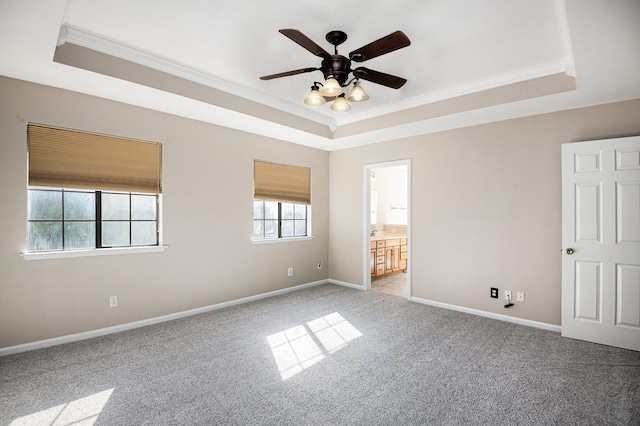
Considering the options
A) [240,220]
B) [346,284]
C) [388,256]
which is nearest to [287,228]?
[240,220]

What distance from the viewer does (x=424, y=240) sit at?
4.74 metres

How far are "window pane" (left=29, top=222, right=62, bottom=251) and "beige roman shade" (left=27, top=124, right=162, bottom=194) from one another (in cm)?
41

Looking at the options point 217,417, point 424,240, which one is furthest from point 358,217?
point 217,417

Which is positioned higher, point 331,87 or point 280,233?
point 331,87

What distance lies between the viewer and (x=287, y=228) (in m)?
5.50

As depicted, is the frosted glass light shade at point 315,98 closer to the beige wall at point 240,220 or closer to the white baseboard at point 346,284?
the beige wall at point 240,220

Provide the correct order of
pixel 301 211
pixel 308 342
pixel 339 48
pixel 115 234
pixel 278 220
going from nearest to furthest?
pixel 339 48, pixel 308 342, pixel 115 234, pixel 278 220, pixel 301 211

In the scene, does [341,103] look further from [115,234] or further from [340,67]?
[115,234]

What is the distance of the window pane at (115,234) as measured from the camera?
3541 mm

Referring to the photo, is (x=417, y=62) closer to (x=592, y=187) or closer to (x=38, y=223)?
(x=592, y=187)

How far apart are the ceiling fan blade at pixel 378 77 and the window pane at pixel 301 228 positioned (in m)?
3.25

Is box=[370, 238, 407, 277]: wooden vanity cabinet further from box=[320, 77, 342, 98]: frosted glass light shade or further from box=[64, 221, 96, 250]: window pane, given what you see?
box=[64, 221, 96, 250]: window pane

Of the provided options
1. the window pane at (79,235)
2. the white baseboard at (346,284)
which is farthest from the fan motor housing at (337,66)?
the white baseboard at (346,284)

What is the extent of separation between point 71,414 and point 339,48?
3.48m
